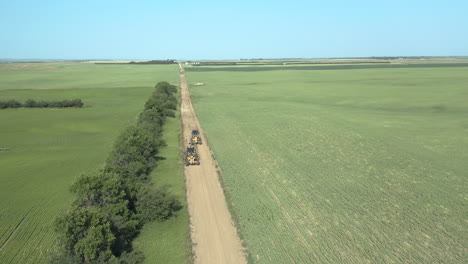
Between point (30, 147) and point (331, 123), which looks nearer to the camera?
point (30, 147)

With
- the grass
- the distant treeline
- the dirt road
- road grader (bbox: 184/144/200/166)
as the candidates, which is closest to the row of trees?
the grass

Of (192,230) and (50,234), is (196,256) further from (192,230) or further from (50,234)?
(50,234)

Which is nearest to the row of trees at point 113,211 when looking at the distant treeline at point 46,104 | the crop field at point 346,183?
the crop field at point 346,183

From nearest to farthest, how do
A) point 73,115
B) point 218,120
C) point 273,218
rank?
point 273,218
point 218,120
point 73,115

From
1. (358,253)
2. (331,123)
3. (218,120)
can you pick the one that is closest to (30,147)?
(218,120)

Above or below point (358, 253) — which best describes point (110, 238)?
above

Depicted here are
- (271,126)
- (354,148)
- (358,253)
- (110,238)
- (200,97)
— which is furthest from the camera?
(200,97)

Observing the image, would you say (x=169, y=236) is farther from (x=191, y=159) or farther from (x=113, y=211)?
(x=191, y=159)

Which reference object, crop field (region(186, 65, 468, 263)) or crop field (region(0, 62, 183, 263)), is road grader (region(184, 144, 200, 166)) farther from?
crop field (region(0, 62, 183, 263))
